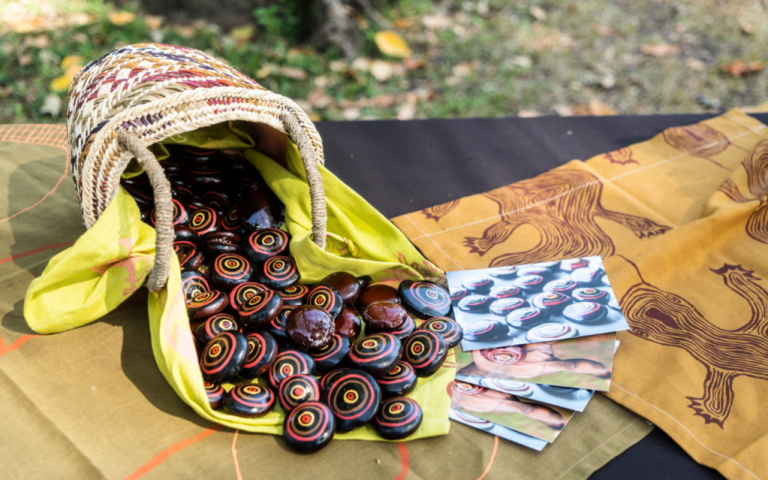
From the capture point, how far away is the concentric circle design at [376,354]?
0.89 metres

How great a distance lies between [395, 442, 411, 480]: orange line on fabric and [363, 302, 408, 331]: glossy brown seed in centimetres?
21

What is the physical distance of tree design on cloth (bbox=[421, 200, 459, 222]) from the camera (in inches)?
53.9

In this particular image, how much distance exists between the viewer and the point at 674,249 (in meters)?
1.20

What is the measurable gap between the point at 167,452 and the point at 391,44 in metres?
2.23

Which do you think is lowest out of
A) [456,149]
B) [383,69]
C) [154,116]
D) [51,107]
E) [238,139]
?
[51,107]

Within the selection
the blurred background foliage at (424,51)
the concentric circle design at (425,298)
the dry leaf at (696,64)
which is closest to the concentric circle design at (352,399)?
the concentric circle design at (425,298)

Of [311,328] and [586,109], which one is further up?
[311,328]

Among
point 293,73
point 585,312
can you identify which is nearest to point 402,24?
point 293,73

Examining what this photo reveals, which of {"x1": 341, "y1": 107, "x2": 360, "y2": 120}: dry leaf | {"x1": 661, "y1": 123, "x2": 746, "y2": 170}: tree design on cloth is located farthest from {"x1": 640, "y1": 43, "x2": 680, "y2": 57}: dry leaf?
{"x1": 341, "y1": 107, "x2": 360, "y2": 120}: dry leaf

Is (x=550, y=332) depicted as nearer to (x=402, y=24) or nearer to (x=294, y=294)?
(x=294, y=294)

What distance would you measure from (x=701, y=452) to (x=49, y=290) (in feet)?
3.91

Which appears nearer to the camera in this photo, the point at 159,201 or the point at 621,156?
the point at 159,201

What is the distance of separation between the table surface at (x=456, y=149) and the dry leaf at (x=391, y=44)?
3.28ft

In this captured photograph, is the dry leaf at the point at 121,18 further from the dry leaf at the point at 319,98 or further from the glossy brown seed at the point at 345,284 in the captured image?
the glossy brown seed at the point at 345,284
